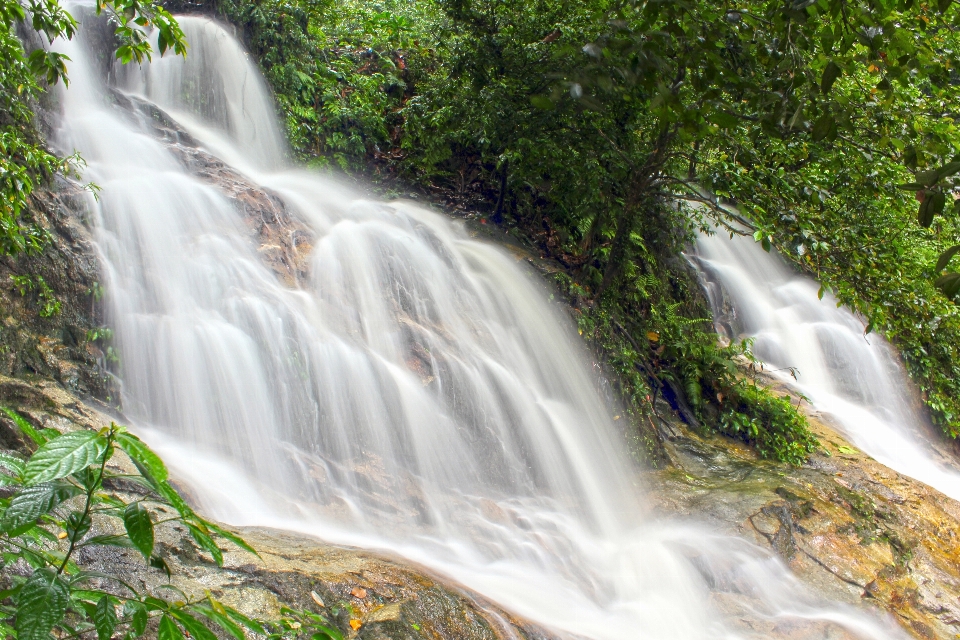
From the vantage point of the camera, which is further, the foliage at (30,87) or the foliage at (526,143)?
the foliage at (526,143)

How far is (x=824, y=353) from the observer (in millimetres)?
9633

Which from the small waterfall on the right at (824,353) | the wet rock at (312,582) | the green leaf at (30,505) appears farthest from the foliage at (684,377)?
the green leaf at (30,505)

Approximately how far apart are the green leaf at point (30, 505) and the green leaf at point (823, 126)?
6.29 feet

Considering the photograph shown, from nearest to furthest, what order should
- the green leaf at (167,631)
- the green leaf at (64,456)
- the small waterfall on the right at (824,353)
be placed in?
the green leaf at (64,456) < the green leaf at (167,631) < the small waterfall on the right at (824,353)

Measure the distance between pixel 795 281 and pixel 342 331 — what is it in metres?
8.76

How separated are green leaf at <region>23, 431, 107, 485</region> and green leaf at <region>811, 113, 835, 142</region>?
1827mm

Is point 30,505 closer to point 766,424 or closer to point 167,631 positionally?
point 167,631

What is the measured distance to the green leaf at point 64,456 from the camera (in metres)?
0.96

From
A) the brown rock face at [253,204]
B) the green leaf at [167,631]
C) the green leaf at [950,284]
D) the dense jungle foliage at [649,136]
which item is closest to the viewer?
the green leaf at [167,631]

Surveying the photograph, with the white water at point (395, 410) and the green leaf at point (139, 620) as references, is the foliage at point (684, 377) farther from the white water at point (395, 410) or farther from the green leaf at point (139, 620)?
the green leaf at point (139, 620)

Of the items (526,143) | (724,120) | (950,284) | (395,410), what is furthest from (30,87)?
(950,284)

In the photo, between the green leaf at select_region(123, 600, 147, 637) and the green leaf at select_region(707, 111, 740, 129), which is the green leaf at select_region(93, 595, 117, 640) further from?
the green leaf at select_region(707, 111, 740, 129)

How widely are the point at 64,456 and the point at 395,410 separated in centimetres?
434

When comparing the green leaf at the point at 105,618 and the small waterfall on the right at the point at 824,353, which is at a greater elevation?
the small waterfall on the right at the point at 824,353
